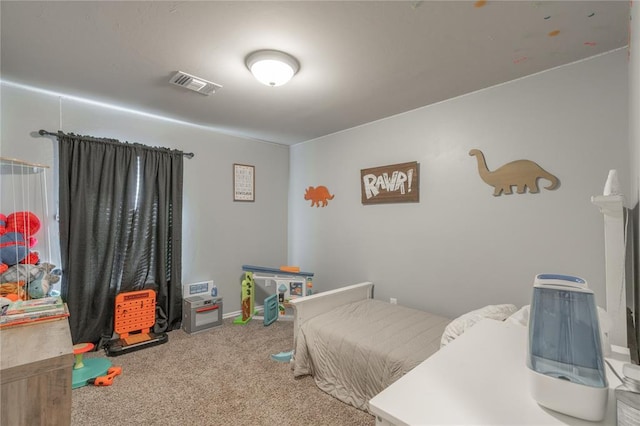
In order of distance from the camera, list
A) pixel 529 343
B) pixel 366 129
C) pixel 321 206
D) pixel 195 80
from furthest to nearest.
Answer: pixel 321 206 < pixel 366 129 < pixel 195 80 < pixel 529 343

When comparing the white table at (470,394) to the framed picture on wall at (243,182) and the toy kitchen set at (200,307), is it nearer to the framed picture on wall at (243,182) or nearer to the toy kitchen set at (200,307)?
the toy kitchen set at (200,307)

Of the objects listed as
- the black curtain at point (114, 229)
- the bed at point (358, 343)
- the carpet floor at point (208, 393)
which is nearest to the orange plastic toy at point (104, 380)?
the carpet floor at point (208, 393)

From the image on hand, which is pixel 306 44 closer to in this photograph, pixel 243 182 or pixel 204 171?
pixel 204 171

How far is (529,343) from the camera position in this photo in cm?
78

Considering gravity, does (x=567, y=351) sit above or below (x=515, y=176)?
below

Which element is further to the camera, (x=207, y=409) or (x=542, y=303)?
(x=207, y=409)

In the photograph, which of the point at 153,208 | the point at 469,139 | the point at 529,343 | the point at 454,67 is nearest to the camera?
the point at 529,343

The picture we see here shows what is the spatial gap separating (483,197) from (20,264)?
363 cm

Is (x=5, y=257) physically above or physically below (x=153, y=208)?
below

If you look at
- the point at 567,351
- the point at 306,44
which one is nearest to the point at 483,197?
the point at 306,44

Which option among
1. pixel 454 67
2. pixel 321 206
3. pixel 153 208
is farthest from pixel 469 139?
pixel 153 208

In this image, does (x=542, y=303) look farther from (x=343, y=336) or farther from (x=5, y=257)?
(x=5, y=257)

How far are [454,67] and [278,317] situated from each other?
3.08 metres

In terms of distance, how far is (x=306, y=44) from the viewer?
5.84 ft
